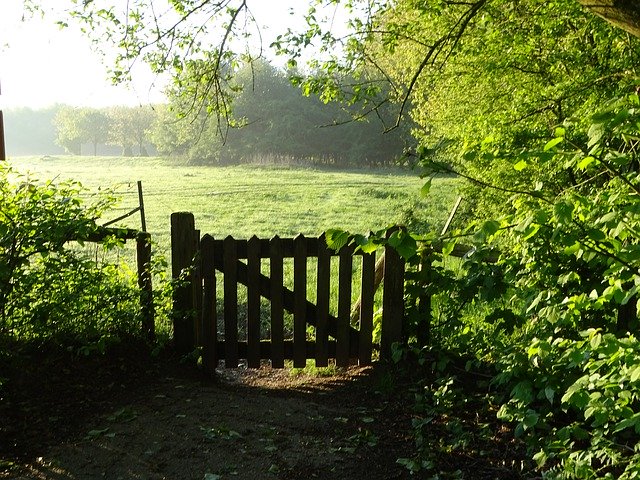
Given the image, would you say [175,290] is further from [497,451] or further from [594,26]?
[594,26]

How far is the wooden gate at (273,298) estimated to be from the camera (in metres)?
6.77

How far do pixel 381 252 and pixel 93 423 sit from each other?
356 centimetres

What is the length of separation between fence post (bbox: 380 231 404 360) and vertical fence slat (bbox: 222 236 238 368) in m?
1.57

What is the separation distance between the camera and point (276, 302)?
6.92m

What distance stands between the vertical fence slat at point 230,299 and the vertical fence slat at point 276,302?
38 centimetres

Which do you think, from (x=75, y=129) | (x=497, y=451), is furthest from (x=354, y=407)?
(x=75, y=129)

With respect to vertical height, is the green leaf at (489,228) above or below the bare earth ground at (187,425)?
above

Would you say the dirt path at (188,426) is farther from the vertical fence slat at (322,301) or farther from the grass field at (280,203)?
the grass field at (280,203)

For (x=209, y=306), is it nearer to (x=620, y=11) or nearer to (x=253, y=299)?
(x=253, y=299)

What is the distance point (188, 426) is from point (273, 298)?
72.4 inches

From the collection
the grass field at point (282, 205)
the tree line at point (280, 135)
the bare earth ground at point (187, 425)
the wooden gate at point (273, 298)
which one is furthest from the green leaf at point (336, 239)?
the tree line at point (280, 135)

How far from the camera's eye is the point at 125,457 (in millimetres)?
4836

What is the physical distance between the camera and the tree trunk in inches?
141

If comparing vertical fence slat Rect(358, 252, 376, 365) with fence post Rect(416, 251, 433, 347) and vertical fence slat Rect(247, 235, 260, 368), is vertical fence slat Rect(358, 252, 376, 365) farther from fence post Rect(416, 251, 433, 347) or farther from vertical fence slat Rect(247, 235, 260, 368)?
vertical fence slat Rect(247, 235, 260, 368)
